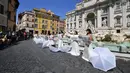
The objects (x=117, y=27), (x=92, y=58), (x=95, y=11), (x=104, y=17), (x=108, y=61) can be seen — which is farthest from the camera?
(x=95, y=11)

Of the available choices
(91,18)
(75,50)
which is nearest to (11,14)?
(75,50)

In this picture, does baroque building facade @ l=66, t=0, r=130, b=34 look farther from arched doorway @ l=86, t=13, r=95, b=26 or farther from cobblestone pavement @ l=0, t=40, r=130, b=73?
cobblestone pavement @ l=0, t=40, r=130, b=73

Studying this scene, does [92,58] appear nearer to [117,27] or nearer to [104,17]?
[117,27]

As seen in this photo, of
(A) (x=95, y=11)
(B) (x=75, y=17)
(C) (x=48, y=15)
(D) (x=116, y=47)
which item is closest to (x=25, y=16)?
(C) (x=48, y=15)

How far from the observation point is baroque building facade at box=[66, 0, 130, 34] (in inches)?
954

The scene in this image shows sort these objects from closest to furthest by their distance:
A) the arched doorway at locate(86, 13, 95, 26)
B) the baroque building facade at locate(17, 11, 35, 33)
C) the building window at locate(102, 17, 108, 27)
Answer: the building window at locate(102, 17, 108, 27) → the arched doorway at locate(86, 13, 95, 26) → the baroque building facade at locate(17, 11, 35, 33)

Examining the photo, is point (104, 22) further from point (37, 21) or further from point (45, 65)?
point (37, 21)

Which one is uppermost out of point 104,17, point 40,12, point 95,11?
point 40,12

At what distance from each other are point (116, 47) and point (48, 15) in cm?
4926

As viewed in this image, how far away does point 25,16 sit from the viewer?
151 feet

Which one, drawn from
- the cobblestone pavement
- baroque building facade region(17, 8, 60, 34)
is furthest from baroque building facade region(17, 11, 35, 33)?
the cobblestone pavement

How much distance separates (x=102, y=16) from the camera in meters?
29.0

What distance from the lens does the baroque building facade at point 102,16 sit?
24.2m

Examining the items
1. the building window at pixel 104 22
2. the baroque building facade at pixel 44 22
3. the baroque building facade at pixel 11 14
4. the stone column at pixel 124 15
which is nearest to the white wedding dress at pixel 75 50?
the baroque building facade at pixel 11 14
